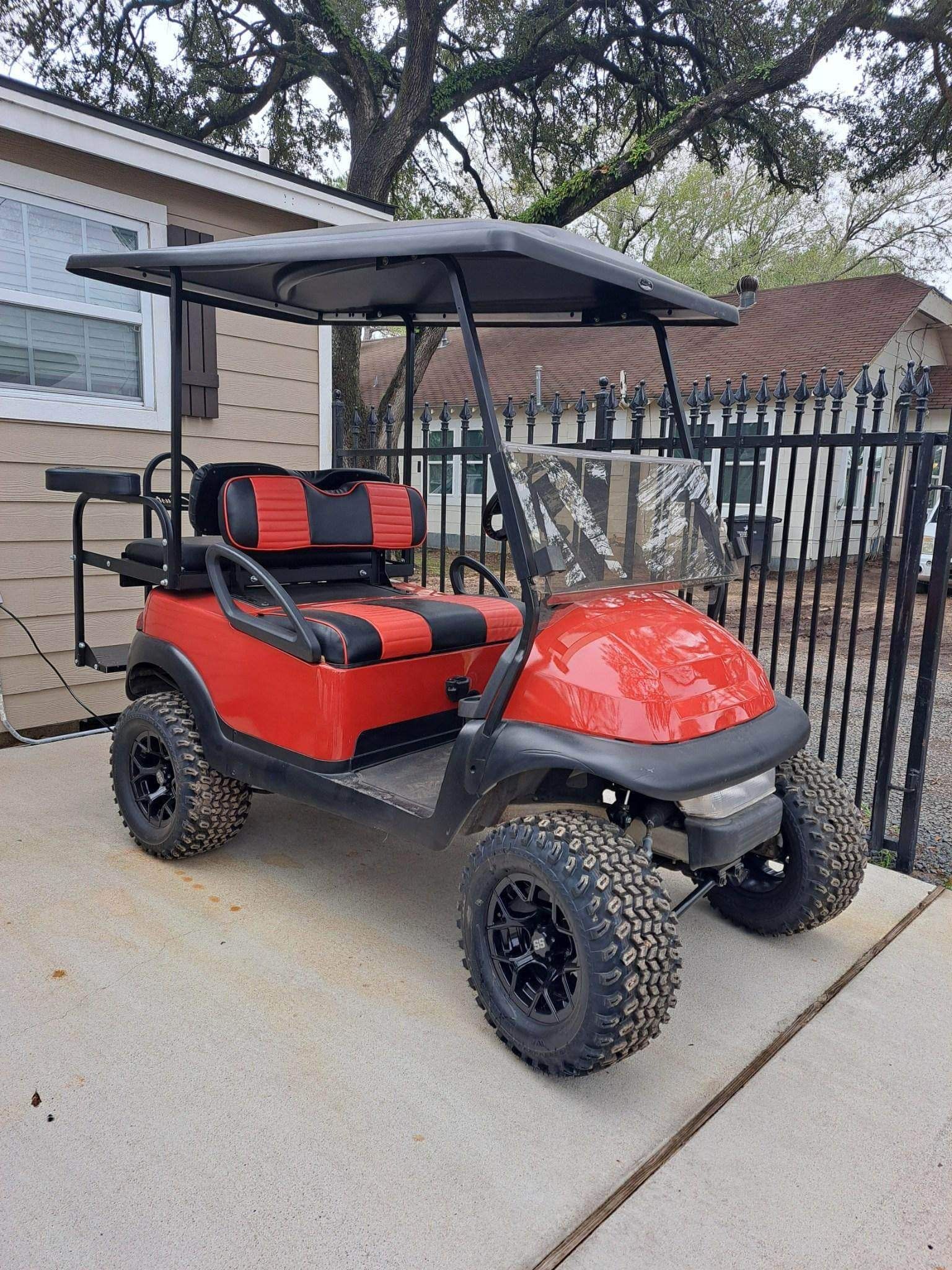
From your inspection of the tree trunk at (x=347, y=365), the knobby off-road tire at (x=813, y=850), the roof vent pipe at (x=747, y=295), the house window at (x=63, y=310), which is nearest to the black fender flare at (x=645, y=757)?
the knobby off-road tire at (x=813, y=850)

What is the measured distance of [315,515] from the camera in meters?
3.15

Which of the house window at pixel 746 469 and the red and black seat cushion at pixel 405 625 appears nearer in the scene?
the red and black seat cushion at pixel 405 625

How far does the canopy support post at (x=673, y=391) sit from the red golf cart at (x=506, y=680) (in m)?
0.01

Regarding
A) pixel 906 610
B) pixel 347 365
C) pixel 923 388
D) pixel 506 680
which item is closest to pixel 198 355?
pixel 506 680

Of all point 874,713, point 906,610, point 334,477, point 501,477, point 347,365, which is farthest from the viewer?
point 347,365

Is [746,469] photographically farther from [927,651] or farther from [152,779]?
[152,779]

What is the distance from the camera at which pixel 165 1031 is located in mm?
2109

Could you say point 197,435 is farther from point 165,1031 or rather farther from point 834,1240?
point 834,1240

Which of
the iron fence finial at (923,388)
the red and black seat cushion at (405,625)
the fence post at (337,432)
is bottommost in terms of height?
the red and black seat cushion at (405,625)

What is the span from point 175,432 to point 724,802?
6.78ft

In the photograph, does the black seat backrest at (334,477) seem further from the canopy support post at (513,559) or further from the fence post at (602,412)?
the canopy support post at (513,559)

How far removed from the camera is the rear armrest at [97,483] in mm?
2789

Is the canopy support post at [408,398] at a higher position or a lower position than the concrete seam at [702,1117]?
higher

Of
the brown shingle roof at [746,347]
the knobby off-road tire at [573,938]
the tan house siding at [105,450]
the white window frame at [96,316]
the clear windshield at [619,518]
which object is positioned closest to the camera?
the knobby off-road tire at [573,938]
